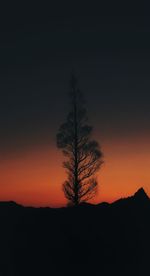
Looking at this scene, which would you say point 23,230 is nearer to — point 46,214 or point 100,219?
point 46,214

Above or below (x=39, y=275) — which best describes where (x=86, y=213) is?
above

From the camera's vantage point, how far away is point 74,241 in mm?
23328

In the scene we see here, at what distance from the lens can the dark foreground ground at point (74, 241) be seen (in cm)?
2258

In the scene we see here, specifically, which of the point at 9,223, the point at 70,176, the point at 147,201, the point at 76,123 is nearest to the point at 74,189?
the point at 70,176

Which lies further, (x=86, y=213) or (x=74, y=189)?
(x=74, y=189)

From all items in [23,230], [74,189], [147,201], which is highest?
[74,189]

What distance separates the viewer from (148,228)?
1019 inches

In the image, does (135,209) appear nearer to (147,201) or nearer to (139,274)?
(147,201)

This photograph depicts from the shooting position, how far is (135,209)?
26516 millimetres

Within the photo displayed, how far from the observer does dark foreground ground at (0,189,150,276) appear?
22.6 metres

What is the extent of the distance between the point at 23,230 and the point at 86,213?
2.91 meters

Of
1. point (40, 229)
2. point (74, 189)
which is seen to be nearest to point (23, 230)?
point (40, 229)

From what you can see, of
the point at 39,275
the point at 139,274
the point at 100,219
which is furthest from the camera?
the point at 100,219

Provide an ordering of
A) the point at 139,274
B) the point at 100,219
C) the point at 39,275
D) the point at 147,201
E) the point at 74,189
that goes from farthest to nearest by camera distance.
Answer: the point at 74,189
the point at 147,201
the point at 100,219
the point at 139,274
the point at 39,275
